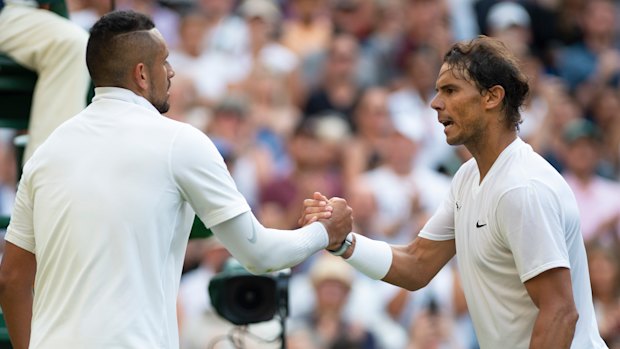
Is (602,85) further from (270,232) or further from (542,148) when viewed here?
(270,232)

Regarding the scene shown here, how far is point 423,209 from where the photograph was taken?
1011cm

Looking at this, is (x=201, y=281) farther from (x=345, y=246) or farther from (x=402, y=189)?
(x=345, y=246)

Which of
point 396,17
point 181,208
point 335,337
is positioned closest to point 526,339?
point 181,208

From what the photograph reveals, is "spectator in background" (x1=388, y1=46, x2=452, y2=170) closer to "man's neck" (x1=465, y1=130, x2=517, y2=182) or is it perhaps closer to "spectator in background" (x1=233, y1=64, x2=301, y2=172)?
"spectator in background" (x1=233, y1=64, x2=301, y2=172)

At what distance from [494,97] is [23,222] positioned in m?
1.90

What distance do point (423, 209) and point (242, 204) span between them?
5.33 m

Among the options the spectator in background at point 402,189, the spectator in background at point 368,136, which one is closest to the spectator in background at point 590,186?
the spectator in background at point 402,189

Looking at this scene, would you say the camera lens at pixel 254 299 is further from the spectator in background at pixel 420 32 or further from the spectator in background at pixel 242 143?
the spectator in background at pixel 420 32

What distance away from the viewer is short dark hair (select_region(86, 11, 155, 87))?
4906 millimetres

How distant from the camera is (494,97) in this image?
5.39 metres

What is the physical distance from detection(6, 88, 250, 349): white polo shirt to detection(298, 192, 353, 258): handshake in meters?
0.77

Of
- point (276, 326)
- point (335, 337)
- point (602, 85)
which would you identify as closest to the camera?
point (276, 326)

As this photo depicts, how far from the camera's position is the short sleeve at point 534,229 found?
197 inches

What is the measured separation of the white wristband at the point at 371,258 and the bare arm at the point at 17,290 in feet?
4.73
